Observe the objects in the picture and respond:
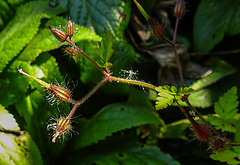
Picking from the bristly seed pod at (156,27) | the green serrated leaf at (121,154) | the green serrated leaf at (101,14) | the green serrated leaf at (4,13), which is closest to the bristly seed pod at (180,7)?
the bristly seed pod at (156,27)

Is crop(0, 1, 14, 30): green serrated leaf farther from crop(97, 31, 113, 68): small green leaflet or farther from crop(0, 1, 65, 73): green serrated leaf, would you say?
crop(97, 31, 113, 68): small green leaflet

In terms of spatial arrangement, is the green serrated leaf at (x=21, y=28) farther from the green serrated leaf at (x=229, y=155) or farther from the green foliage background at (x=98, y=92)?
the green serrated leaf at (x=229, y=155)

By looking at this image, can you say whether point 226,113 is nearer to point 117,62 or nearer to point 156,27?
point 156,27

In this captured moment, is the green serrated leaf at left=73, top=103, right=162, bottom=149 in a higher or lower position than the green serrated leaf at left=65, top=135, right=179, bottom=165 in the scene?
higher

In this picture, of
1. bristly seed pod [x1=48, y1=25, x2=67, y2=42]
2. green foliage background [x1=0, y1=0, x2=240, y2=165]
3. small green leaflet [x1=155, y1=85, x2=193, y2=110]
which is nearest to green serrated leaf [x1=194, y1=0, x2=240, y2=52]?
green foliage background [x1=0, y1=0, x2=240, y2=165]

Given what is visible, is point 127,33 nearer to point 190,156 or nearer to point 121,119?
point 121,119

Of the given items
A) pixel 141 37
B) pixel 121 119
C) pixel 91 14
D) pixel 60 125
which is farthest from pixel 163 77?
pixel 60 125

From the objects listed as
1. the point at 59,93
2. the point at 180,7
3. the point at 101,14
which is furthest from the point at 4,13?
the point at 180,7

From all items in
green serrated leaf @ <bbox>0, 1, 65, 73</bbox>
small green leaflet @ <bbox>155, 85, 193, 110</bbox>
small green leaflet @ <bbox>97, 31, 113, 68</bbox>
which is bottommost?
small green leaflet @ <bbox>155, 85, 193, 110</bbox>
